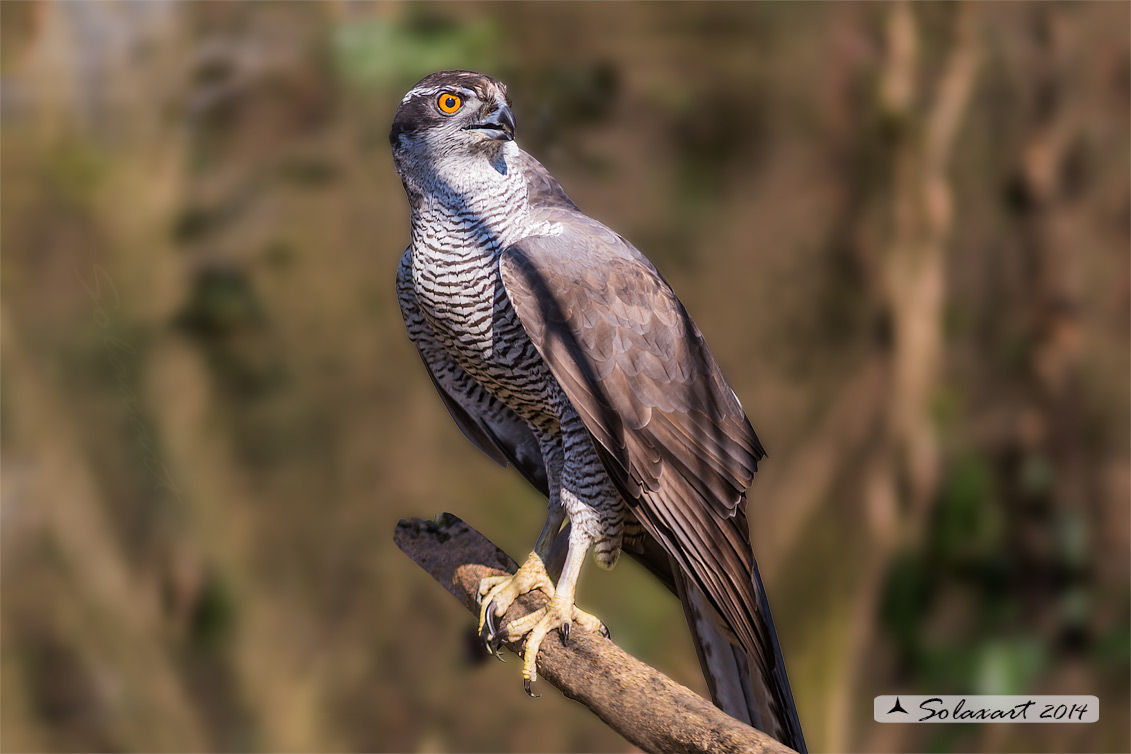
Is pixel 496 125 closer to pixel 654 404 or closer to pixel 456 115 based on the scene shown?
pixel 456 115

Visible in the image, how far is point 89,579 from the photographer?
3.18m

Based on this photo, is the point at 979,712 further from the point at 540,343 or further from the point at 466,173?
the point at 466,173

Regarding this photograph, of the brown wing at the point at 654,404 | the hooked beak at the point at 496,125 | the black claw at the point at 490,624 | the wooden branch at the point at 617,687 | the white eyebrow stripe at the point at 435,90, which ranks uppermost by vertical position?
the white eyebrow stripe at the point at 435,90

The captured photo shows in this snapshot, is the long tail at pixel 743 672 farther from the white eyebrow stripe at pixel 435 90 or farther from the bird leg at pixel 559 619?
the white eyebrow stripe at pixel 435 90

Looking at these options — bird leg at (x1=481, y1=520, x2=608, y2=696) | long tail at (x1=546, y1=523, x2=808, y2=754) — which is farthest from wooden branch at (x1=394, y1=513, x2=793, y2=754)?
long tail at (x1=546, y1=523, x2=808, y2=754)

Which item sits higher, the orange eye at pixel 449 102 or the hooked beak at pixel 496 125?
the orange eye at pixel 449 102

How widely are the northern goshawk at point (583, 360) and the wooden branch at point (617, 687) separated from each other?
5cm

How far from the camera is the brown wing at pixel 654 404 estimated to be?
62.9 inches

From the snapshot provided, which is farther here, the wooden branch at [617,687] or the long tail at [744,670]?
the long tail at [744,670]

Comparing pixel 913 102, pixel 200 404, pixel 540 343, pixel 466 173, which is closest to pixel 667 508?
pixel 540 343

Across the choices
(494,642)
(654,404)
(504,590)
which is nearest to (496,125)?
(654,404)

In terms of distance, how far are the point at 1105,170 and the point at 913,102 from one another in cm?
80

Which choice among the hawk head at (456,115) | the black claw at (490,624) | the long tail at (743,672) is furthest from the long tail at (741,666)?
the hawk head at (456,115)

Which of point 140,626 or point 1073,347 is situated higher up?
point 1073,347
